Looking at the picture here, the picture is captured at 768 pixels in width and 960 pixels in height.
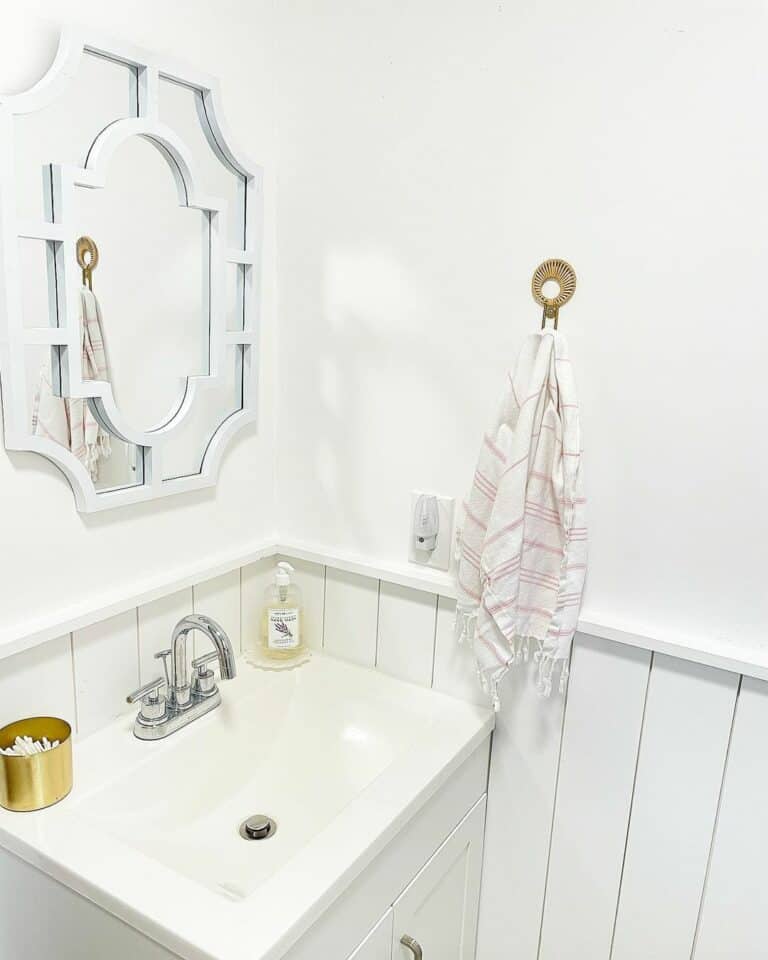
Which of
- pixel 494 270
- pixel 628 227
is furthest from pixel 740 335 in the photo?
pixel 494 270

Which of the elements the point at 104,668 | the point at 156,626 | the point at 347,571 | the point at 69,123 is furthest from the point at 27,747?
the point at 69,123

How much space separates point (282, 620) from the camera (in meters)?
1.43

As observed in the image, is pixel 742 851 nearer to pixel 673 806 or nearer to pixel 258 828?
pixel 673 806

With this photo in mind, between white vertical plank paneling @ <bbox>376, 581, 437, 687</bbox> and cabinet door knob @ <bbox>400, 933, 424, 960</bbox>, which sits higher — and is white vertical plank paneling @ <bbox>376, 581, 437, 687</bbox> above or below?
above

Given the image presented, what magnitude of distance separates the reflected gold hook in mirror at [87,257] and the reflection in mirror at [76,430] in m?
0.11

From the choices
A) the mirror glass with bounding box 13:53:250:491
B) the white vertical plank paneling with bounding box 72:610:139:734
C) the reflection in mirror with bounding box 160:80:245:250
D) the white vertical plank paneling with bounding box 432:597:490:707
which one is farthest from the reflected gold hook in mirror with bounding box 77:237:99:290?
the white vertical plank paneling with bounding box 432:597:490:707

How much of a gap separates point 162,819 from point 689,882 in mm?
797

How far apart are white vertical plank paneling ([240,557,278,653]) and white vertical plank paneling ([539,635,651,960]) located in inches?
24.0

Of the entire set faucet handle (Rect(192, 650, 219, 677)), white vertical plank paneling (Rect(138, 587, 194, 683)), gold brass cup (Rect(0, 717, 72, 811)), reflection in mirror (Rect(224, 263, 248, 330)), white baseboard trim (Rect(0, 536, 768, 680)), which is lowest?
gold brass cup (Rect(0, 717, 72, 811))

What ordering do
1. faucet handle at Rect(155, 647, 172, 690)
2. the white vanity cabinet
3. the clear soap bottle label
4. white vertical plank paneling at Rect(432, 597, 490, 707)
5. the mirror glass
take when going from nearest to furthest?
the mirror glass
the white vanity cabinet
faucet handle at Rect(155, 647, 172, 690)
white vertical plank paneling at Rect(432, 597, 490, 707)
the clear soap bottle label

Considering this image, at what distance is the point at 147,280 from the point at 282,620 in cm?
64

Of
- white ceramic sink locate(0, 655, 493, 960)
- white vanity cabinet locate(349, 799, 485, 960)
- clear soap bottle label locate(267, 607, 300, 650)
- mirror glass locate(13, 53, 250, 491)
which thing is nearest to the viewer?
white ceramic sink locate(0, 655, 493, 960)

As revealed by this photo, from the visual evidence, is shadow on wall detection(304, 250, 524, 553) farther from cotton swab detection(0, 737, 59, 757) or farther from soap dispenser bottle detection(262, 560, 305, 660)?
cotton swab detection(0, 737, 59, 757)

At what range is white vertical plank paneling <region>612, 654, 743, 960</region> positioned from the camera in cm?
112
